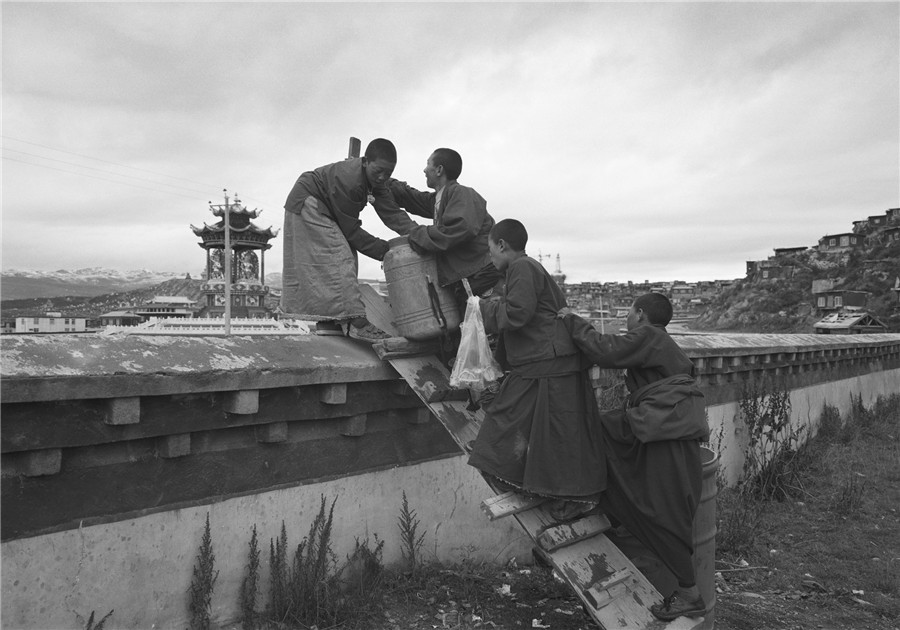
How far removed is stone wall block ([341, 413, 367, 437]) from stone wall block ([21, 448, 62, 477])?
191 centimetres

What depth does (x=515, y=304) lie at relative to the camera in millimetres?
3900

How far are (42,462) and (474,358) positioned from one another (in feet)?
8.48

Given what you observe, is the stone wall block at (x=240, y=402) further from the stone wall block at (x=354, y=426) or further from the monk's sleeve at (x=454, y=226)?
the monk's sleeve at (x=454, y=226)

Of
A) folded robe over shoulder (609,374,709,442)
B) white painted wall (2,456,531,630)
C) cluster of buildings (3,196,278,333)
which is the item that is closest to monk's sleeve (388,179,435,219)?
white painted wall (2,456,531,630)

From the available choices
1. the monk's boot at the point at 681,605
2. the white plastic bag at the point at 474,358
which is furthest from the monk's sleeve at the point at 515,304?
the monk's boot at the point at 681,605

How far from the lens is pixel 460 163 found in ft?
16.6

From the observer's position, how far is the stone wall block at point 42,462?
3113mm

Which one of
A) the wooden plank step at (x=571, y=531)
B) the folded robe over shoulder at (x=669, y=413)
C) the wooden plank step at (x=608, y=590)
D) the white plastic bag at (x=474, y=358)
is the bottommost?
the wooden plank step at (x=608, y=590)

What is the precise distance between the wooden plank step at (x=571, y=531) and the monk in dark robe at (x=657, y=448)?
0.51 ft

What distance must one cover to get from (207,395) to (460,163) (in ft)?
9.05

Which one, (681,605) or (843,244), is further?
(843,244)

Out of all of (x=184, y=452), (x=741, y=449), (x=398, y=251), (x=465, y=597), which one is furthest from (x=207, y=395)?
(x=741, y=449)

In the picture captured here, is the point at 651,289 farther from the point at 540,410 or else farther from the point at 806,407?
the point at 540,410

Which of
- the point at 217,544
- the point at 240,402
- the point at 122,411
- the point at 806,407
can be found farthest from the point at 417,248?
the point at 806,407
